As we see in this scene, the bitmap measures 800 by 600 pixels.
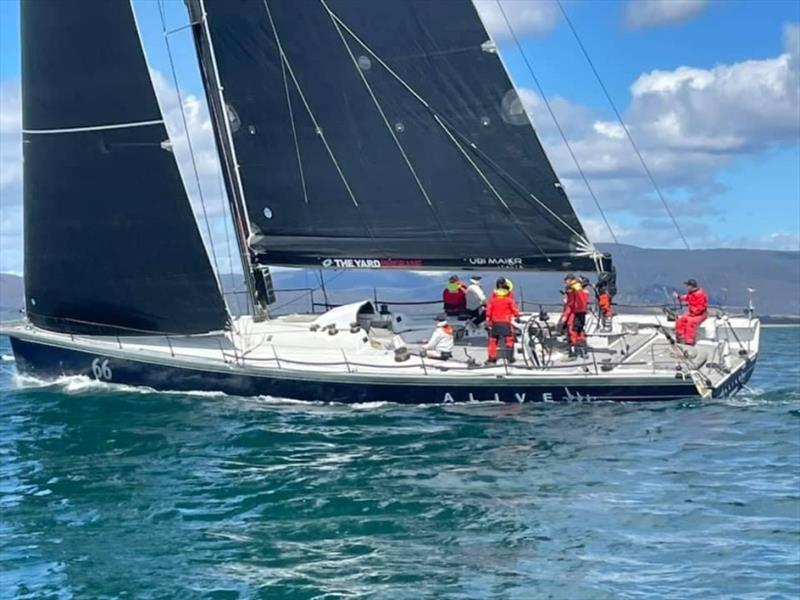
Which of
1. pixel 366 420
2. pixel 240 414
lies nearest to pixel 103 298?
pixel 240 414

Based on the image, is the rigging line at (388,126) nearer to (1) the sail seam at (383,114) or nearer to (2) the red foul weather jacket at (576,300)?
(1) the sail seam at (383,114)

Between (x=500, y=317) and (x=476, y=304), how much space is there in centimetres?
288

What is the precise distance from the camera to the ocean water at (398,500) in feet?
35.4

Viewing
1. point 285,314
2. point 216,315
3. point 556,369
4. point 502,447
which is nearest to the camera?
point 502,447

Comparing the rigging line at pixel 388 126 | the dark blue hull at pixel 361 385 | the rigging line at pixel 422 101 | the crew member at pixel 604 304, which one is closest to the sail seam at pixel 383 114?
the rigging line at pixel 388 126

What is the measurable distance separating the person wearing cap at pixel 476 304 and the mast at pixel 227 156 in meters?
4.45

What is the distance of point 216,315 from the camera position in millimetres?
22875

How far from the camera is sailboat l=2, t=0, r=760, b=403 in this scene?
22.6 meters

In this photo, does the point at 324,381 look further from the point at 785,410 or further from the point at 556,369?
the point at 785,410

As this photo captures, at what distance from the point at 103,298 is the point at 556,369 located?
937cm

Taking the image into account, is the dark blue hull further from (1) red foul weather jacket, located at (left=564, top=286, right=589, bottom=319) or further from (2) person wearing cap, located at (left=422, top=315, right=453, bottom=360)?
(1) red foul weather jacket, located at (left=564, top=286, right=589, bottom=319)

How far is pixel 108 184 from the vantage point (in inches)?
899

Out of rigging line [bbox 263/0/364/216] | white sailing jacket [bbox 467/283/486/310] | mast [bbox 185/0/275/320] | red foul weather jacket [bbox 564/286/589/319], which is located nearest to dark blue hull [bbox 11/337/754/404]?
red foul weather jacket [bbox 564/286/589/319]

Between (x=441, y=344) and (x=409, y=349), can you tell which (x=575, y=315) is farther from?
(x=409, y=349)
